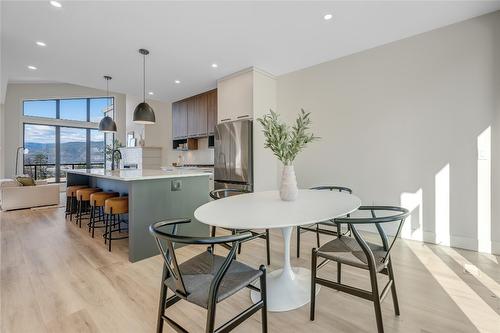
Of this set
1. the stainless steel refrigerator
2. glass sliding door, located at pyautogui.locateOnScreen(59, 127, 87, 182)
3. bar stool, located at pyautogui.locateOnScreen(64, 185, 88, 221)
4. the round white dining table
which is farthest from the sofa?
the round white dining table

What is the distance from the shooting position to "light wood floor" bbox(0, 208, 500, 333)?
1.56 metres

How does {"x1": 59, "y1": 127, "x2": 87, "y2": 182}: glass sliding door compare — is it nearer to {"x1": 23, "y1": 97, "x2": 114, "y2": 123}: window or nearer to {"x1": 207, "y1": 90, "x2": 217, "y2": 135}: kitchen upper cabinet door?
{"x1": 23, "y1": 97, "x2": 114, "y2": 123}: window

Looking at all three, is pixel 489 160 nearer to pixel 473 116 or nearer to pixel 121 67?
pixel 473 116

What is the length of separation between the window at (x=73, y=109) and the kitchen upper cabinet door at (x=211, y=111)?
6.49 meters

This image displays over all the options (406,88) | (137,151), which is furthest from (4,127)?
(406,88)

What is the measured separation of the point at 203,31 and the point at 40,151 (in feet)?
27.8

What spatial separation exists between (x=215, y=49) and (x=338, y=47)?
178 centimetres

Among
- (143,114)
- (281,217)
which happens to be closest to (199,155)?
(143,114)

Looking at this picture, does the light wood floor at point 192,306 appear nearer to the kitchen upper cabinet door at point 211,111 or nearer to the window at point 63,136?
the kitchen upper cabinet door at point 211,111

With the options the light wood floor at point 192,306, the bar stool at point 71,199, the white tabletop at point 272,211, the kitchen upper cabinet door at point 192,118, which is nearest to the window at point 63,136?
the bar stool at point 71,199

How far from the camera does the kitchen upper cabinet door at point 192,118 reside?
5.64m

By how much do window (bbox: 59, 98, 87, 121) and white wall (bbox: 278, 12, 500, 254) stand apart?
9041 millimetres

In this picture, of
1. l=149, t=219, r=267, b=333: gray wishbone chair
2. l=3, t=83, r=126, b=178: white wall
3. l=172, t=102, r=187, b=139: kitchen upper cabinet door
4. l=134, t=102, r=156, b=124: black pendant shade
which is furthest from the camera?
l=3, t=83, r=126, b=178: white wall

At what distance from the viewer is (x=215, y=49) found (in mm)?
3420
